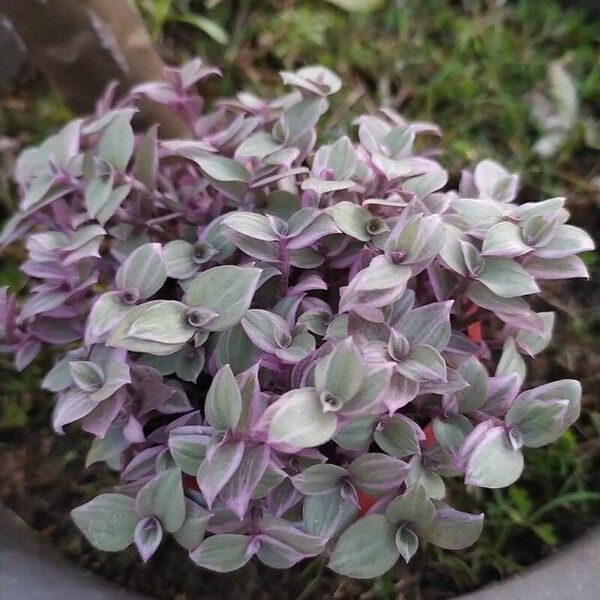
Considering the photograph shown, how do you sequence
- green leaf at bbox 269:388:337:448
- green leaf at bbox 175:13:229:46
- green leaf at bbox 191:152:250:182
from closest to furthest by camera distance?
green leaf at bbox 269:388:337:448, green leaf at bbox 191:152:250:182, green leaf at bbox 175:13:229:46

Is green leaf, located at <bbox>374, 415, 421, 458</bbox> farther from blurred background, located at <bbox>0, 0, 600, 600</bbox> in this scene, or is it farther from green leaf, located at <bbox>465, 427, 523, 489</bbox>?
blurred background, located at <bbox>0, 0, 600, 600</bbox>

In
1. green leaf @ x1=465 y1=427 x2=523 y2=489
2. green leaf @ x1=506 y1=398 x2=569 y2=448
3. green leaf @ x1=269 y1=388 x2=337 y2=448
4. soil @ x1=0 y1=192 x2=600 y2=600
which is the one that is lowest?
soil @ x1=0 y1=192 x2=600 y2=600

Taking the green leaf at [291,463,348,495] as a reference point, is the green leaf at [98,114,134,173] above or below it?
above

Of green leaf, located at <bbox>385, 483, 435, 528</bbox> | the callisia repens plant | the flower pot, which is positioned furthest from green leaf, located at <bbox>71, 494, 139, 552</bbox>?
green leaf, located at <bbox>385, 483, 435, 528</bbox>

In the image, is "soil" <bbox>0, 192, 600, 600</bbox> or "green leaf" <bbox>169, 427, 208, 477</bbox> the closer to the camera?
"green leaf" <bbox>169, 427, 208, 477</bbox>

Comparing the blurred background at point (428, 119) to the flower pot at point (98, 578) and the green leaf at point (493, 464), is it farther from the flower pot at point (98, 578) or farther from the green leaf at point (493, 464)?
the green leaf at point (493, 464)

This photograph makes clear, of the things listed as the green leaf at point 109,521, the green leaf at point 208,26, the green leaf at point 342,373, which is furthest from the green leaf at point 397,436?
the green leaf at point 208,26

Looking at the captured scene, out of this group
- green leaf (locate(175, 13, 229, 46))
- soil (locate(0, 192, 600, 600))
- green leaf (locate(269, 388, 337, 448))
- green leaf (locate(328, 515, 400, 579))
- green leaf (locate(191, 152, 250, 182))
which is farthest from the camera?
green leaf (locate(175, 13, 229, 46))

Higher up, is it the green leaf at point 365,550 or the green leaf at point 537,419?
the green leaf at point 537,419
